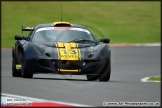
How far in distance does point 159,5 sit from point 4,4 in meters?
15.8

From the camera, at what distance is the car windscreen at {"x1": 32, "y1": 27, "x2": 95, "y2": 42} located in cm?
1259

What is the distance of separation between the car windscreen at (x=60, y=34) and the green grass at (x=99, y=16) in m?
29.4

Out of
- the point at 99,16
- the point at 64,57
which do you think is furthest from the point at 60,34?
the point at 99,16

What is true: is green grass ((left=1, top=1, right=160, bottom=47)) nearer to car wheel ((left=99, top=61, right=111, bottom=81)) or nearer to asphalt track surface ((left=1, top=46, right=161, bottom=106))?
car wheel ((left=99, top=61, right=111, bottom=81))

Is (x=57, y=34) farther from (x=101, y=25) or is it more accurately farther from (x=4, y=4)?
(x=4, y=4)

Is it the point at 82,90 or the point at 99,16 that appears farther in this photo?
the point at 99,16

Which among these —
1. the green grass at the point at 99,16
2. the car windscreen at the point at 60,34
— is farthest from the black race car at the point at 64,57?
the green grass at the point at 99,16

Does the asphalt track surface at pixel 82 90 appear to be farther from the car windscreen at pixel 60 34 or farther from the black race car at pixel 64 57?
the car windscreen at pixel 60 34

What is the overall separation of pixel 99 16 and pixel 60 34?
39853 millimetres

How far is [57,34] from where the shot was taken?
12742 mm

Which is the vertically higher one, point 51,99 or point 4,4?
point 4,4

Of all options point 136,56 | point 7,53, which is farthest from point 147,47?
point 7,53

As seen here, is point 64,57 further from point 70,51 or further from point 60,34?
point 60,34

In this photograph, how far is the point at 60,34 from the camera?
1274 cm
